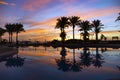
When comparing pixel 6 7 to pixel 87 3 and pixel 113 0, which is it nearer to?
pixel 87 3

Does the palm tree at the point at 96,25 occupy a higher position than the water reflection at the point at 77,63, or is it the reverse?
the palm tree at the point at 96,25

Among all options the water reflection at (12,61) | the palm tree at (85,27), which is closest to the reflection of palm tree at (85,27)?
the palm tree at (85,27)

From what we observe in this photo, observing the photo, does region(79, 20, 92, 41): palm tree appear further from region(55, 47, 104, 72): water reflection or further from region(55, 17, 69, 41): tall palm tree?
region(55, 47, 104, 72): water reflection

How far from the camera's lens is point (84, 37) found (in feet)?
180

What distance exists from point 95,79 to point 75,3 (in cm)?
1897

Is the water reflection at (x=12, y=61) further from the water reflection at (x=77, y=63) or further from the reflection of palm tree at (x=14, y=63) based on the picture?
the water reflection at (x=77, y=63)

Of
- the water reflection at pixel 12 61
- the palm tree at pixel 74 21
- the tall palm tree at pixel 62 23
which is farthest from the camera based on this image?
the tall palm tree at pixel 62 23

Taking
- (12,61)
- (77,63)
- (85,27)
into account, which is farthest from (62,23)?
(77,63)

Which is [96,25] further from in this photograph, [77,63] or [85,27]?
[77,63]

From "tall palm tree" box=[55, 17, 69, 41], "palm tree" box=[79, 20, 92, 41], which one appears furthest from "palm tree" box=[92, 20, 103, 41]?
"tall palm tree" box=[55, 17, 69, 41]

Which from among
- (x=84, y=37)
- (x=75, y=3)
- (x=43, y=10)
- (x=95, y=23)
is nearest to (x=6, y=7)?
(x=43, y=10)

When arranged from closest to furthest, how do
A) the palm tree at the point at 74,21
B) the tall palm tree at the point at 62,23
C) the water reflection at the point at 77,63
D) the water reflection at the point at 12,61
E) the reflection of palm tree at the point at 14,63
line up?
the water reflection at the point at 77,63 < the reflection of palm tree at the point at 14,63 < the water reflection at the point at 12,61 < the palm tree at the point at 74,21 < the tall palm tree at the point at 62,23

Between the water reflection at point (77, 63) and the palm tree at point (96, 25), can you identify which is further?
the palm tree at point (96, 25)

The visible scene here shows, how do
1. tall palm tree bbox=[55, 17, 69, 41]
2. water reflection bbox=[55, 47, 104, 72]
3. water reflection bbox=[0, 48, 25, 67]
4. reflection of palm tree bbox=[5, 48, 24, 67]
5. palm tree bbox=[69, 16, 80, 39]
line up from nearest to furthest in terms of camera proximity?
water reflection bbox=[55, 47, 104, 72]
reflection of palm tree bbox=[5, 48, 24, 67]
water reflection bbox=[0, 48, 25, 67]
palm tree bbox=[69, 16, 80, 39]
tall palm tree bbox=[55, 17, 69, 41]
